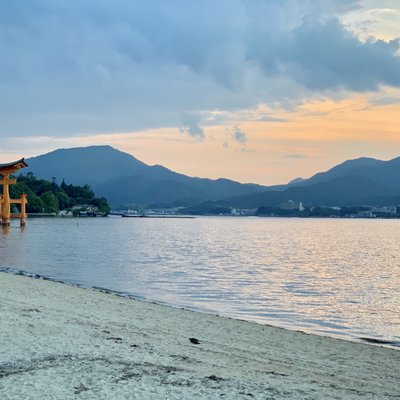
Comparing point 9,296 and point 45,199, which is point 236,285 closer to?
point 9,296

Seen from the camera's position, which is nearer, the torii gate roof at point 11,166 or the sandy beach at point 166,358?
the sandy beach at point 166,358

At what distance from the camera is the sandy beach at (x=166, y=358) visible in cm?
747

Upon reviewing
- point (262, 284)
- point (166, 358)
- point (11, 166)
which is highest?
point (11, 166)

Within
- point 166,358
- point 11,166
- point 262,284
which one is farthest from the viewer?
point 11,166

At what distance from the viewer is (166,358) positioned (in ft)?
31.3

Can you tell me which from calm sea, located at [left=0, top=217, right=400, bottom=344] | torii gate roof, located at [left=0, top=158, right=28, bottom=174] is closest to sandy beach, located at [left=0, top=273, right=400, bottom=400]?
calm sea, located at [left=0, top=217, right=400, bottom=344]

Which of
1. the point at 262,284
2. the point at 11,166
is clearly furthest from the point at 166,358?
the point at 11,166

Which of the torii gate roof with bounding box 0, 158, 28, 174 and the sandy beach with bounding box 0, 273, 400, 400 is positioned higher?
the torii gate roof with bounding box 0, 158, 28, 174

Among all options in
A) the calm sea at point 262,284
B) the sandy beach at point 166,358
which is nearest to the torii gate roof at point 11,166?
the calm sea at point 262,284

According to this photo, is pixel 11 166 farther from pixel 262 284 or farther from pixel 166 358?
pixel 166 358

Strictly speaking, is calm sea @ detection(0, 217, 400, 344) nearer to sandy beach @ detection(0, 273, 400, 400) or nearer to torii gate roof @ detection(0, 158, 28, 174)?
sandy beach @ detection(0, 273, 400, 400)

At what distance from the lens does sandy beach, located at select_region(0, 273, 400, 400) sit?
747 cm

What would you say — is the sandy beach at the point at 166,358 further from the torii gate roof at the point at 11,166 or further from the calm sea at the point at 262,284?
the torii gate roof at the point at 11,166

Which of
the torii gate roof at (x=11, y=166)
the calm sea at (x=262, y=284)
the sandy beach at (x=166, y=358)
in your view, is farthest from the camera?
the torii gate roof at (x=11, y=166)
